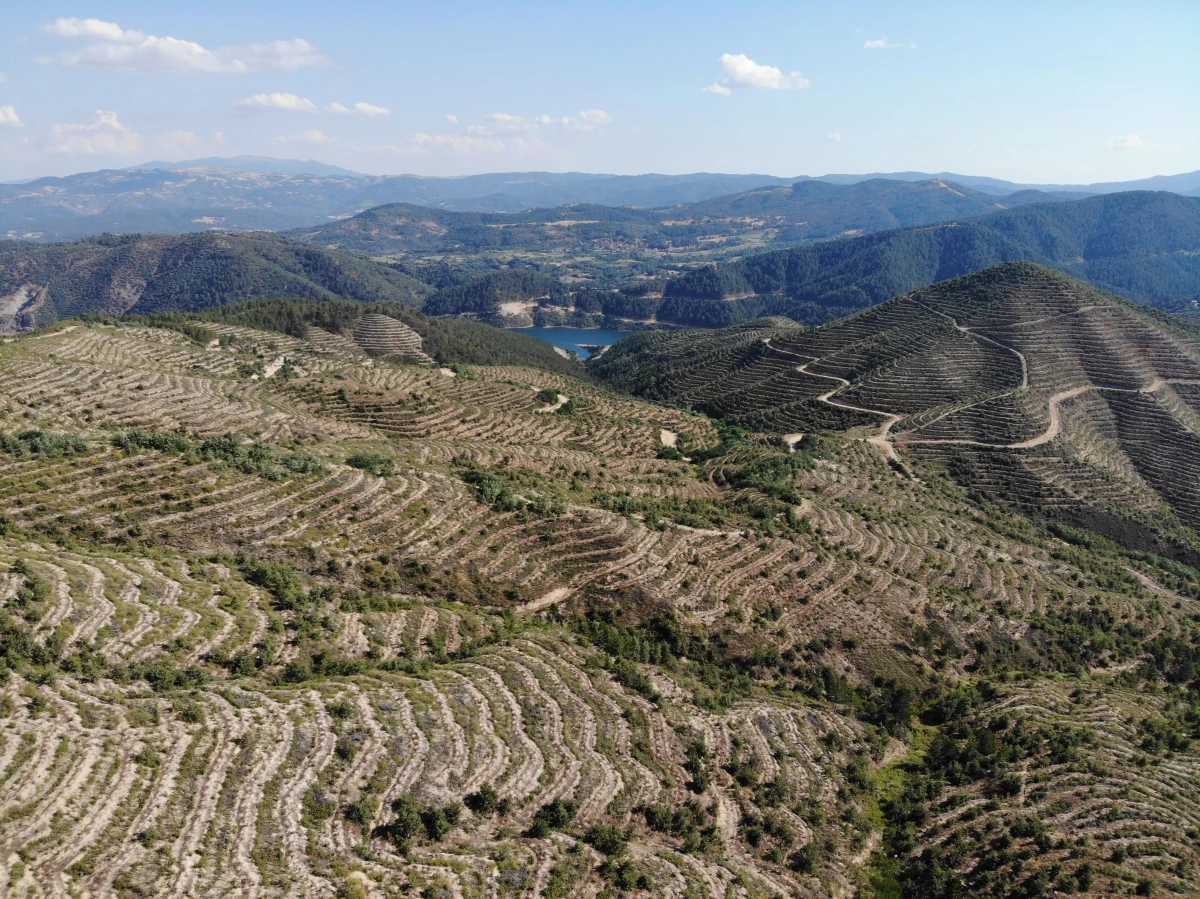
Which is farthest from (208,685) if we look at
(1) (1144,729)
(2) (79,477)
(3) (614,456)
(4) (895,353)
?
(4) (895,353)

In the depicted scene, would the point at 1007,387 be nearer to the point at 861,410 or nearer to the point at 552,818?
the point at 861,410

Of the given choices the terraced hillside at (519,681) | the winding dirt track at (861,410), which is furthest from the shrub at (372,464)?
the winding dirt track at (861,410)

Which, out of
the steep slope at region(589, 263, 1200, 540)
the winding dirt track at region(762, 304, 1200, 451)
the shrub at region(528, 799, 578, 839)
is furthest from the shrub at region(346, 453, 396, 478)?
the steep slope at region(589, 263, 1200, 540)

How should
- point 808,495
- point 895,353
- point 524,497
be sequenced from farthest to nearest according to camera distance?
point 895,353
point 808,495
point 524,497

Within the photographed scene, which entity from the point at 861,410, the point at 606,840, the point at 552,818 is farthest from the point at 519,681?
the point at 861,410

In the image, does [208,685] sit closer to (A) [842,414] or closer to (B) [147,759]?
(B) [147,759]
